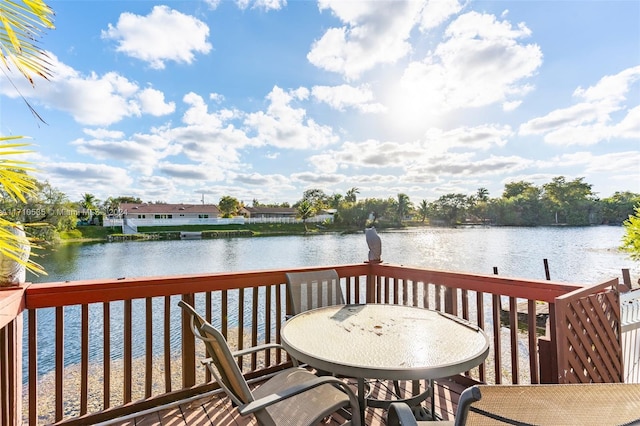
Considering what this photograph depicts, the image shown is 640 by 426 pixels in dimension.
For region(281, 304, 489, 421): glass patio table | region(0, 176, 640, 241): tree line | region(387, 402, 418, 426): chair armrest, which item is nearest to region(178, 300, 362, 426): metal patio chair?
region(281, 304, 489, 421): glass patio table

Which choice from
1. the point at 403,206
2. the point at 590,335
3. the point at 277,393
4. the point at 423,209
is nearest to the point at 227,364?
the point at 277,393

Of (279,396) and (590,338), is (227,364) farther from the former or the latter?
(590,338)

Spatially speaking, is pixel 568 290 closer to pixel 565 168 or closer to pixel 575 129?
pixel 575 129

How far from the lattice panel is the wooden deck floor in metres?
0.94

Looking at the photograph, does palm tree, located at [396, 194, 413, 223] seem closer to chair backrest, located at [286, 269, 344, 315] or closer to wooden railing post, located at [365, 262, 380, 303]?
wooden railing post, located at [365, 262, 380, 303]

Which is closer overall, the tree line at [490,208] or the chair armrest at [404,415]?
the chair armrest at [404,415]

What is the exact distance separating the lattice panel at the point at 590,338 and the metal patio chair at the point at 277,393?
1.15 metres

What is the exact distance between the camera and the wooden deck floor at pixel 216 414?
7.32ft

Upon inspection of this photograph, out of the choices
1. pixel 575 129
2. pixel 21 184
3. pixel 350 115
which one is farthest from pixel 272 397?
pixel 575 129

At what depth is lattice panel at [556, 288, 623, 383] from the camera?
169 centimetres

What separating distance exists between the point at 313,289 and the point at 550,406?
6.28 feet

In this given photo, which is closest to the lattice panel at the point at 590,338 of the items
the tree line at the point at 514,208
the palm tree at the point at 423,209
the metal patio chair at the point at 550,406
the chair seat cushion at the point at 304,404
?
the metal patio chair at the point at 550,406

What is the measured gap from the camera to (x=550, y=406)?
1121mm

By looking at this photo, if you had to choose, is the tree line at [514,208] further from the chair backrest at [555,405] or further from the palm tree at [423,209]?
the chair backrest at [555,405]
